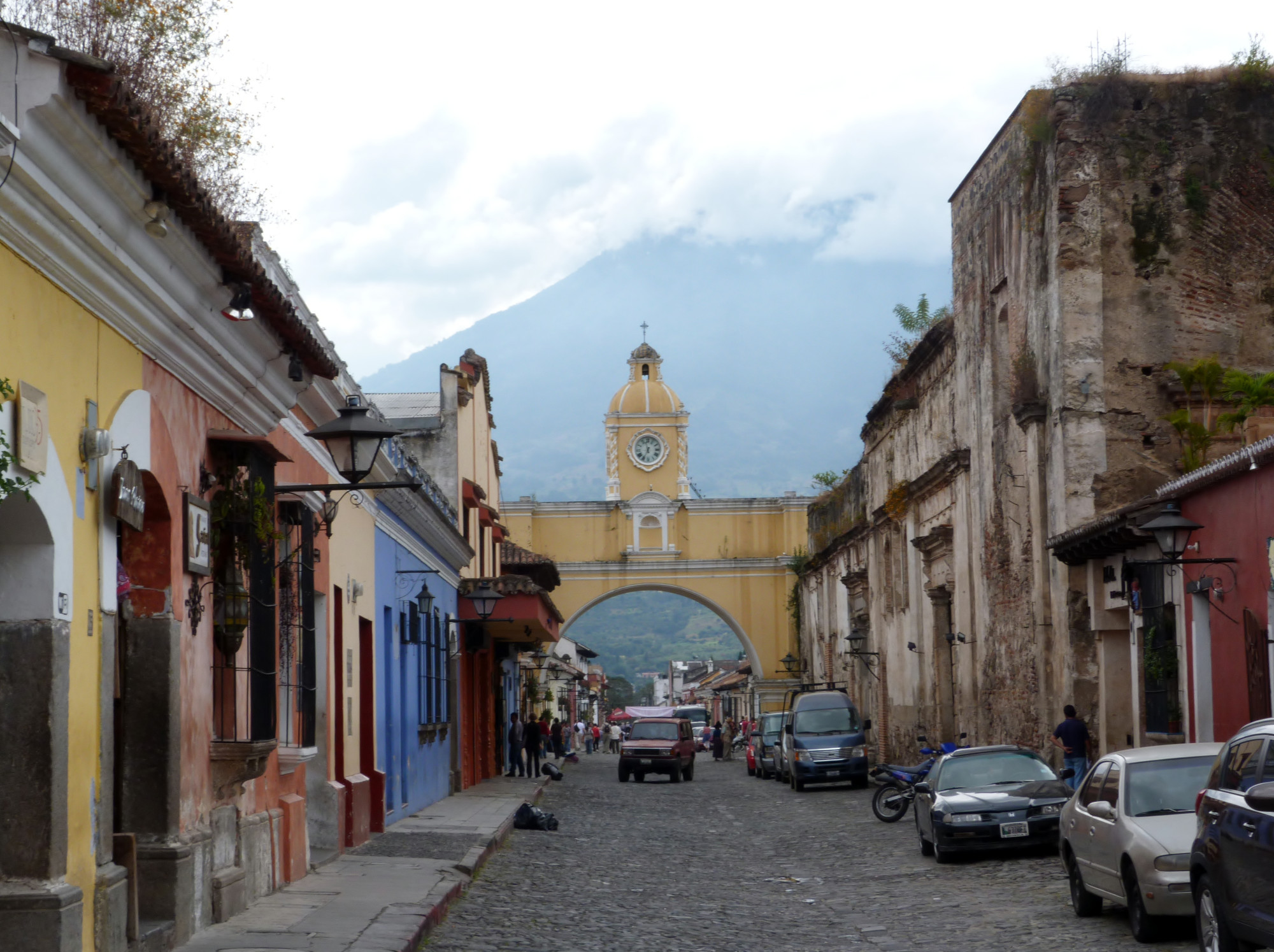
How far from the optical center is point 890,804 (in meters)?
20.5

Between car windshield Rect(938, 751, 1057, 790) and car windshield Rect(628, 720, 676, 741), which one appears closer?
car windshield Rect(938, 751, 1057, 790)

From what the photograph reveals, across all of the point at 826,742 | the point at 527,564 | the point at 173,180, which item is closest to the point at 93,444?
the point at 173,180

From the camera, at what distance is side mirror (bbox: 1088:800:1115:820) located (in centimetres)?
981

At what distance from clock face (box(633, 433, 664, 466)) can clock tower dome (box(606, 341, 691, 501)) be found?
26 millimetres

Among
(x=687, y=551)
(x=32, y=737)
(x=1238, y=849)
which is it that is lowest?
(x=1238, y=849)

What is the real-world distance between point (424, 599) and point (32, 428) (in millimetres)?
15882

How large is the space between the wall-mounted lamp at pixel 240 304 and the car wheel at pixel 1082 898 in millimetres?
6475

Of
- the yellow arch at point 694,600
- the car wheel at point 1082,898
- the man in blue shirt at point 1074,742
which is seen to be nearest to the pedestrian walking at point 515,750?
the man in blue shirt at point 1074,742

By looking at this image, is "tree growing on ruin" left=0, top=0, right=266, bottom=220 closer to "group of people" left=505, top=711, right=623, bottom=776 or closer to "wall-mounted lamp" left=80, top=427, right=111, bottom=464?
"wall-mounted lamp" left=80, top=427, right=111, bottom=464

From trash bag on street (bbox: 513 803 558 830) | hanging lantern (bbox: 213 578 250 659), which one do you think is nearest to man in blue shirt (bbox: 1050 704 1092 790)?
trash bag on street (bbox: 513 803 558 830)

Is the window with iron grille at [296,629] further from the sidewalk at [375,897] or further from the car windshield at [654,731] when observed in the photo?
the car windshield at [654,731]

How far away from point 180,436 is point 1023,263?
14.6 m

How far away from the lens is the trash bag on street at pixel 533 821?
1950cm

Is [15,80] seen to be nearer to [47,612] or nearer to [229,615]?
[47,612]
